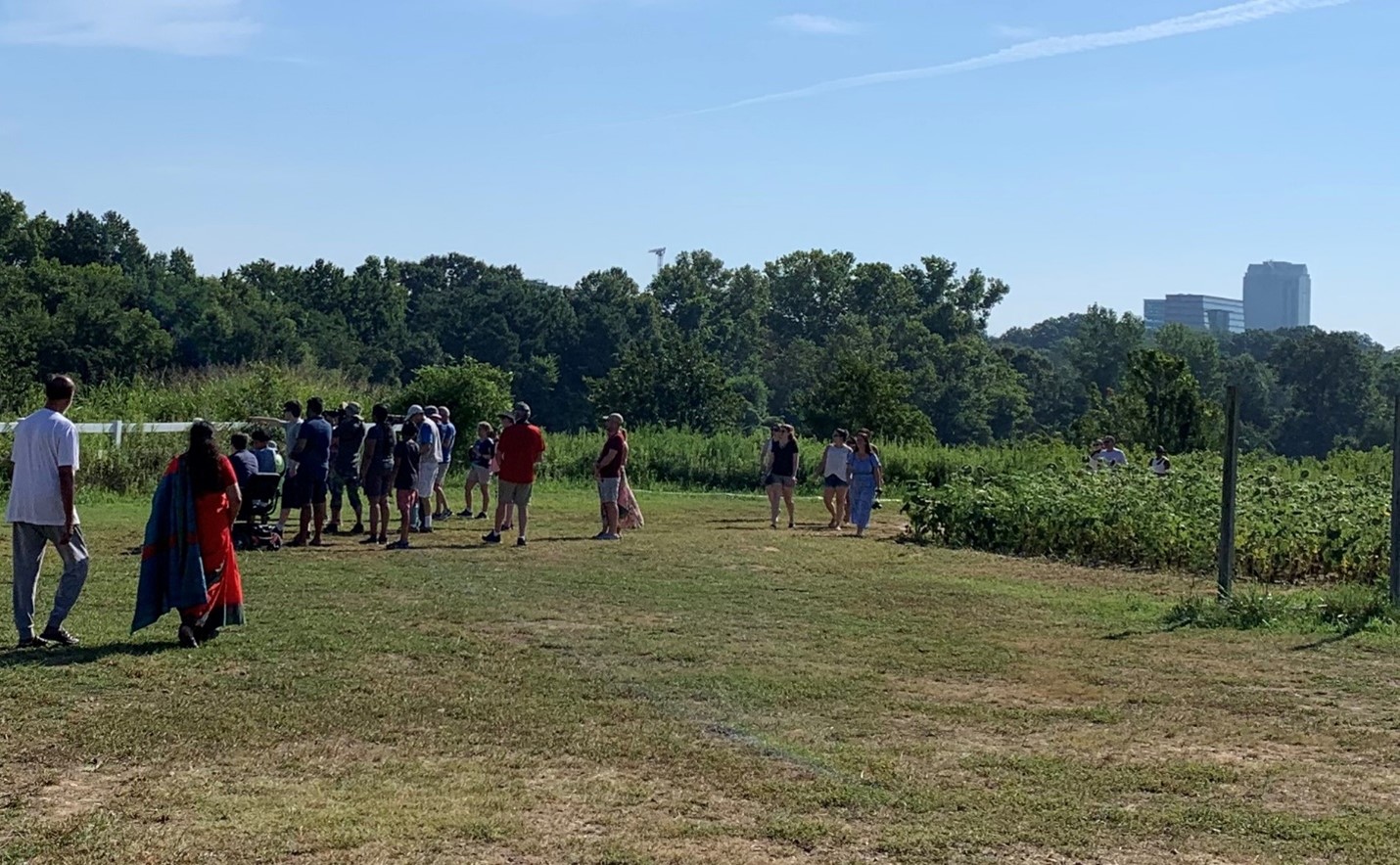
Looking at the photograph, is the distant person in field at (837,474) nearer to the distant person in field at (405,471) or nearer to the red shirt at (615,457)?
the red shirt at (615,457)

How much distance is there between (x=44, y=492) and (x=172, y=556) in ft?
2.99

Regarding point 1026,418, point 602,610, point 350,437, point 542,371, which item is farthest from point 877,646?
point 1026,418

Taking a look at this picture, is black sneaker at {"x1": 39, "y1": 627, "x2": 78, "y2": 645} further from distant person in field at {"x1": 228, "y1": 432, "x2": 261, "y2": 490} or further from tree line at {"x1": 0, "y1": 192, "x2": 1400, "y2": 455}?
tree line at {"x1": 0, "y1": 192, "x2": 1400, "y2": 455}

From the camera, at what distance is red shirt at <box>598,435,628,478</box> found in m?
20.4

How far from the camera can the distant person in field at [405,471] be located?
59.6ft

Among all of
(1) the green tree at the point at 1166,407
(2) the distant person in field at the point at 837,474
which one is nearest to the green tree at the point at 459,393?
(2) the distant person in field at the point at 837,474

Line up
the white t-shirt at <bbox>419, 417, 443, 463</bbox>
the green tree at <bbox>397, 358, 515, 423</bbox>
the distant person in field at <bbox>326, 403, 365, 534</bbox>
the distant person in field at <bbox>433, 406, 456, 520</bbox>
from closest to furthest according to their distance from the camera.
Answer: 1. the distant person in field at <bbox>326, 403, 365, 534</bbox>
2. the white t-shirt at <bbox>419, 417, 443, 463</bbox>
3. the distant person in field at <bbox>433, 406, 456, 520</bbox>
4. the green tree at <bbox>397, 358, 515, 423</bbox>

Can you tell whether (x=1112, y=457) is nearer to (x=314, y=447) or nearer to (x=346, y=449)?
(x=346, y=449)

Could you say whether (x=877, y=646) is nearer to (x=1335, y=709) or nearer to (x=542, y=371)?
(x=1335, y=709)

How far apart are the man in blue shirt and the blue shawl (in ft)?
23.3

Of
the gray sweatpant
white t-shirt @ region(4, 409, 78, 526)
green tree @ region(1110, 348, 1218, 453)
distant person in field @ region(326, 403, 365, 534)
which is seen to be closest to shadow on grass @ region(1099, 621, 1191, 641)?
the gray sweatpant

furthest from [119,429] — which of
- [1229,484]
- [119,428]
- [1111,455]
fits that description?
[1229,484]

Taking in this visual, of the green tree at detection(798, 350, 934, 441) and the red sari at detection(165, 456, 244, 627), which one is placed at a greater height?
the green tree at detection(798, 350, 934, 441)

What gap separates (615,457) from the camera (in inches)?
805
